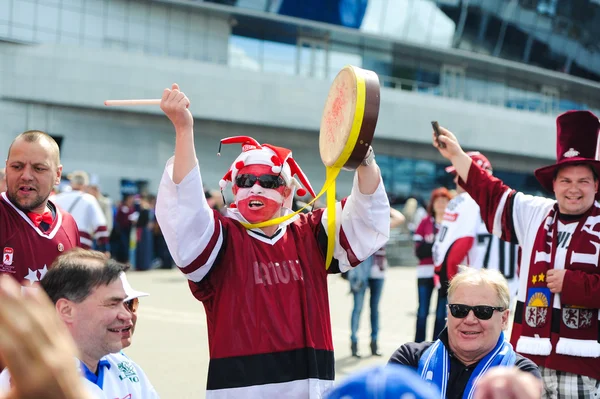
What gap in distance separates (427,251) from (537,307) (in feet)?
14.1

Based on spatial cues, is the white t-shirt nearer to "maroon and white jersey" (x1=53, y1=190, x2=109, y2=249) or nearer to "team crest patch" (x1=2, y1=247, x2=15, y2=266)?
"team crest patch" (x1=2, y1=247, x2=15, y2=266)

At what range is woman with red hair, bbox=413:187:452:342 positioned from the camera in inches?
318

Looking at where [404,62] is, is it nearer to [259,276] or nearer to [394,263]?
[394,263]

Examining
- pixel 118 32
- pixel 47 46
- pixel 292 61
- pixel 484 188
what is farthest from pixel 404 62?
pixel 484 188

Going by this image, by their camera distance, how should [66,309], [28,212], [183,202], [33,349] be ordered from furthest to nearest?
[28,212], [183,202], [66,309], [33,349]

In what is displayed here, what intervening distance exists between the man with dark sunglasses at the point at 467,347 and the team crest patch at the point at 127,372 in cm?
124

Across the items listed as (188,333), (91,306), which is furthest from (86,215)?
(91,306)

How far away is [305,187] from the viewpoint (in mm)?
3979

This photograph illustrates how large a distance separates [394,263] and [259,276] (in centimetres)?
2072

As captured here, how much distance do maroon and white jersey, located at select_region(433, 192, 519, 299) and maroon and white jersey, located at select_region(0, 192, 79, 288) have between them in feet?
12.9

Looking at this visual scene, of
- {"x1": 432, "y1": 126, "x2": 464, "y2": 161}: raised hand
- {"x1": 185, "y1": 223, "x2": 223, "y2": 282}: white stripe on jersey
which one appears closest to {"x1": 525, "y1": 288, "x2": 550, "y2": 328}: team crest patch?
{"x1": 432, "y1": 126, "x2": 464, "y2": 161}: raised hand

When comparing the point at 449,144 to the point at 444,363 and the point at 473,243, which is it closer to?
the point at 444,363

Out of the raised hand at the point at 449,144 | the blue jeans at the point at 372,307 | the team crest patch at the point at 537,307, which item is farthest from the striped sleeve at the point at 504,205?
the blue jeans at the point at 372,307

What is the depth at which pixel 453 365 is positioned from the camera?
3.54 meters
